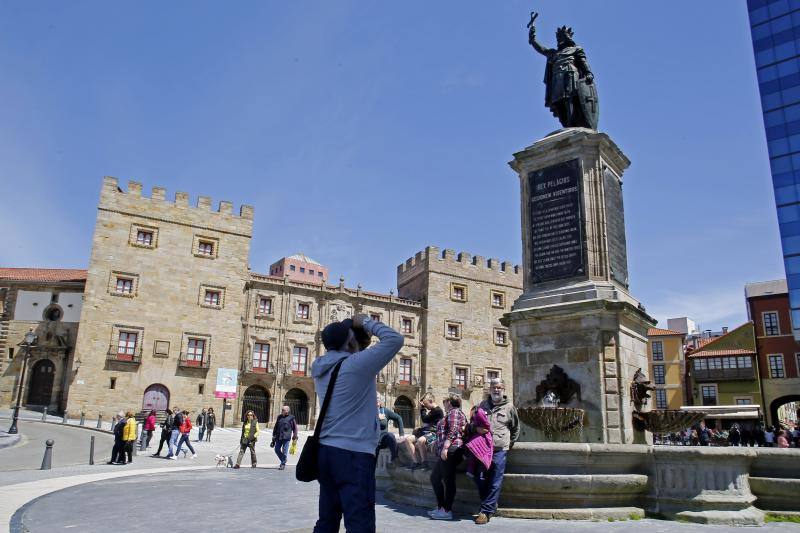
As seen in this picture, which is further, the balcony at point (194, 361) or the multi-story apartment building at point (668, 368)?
the multi-story apartment building at point (668, 368)

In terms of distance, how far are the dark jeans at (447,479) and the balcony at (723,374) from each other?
148 ft

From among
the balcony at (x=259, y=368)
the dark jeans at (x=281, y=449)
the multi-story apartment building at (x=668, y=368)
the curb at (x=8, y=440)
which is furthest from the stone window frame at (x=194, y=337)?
the multi-story apartment building at (x=668, y=368)

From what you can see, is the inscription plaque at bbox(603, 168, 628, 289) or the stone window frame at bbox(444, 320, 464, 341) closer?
the inscription plaque at bbox(603, 168, 628, 289)

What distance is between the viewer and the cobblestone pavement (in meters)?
5.93

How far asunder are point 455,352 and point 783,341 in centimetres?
2417

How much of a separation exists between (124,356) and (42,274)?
11450 millimetres

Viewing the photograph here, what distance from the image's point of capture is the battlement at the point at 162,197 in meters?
38.1

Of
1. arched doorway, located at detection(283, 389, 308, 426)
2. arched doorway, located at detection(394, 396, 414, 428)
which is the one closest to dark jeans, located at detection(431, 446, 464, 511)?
arched doorway, located at detection(283, 389, 308, 426)

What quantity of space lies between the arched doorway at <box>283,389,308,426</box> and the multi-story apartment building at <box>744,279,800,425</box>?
3333 cm

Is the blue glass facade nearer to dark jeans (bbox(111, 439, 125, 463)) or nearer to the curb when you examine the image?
dark jeans (bbox(111, 439, 125, 463))

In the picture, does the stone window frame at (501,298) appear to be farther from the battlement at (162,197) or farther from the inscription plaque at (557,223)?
the inscription plaque at (557,223)


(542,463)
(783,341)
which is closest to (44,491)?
(542,463)

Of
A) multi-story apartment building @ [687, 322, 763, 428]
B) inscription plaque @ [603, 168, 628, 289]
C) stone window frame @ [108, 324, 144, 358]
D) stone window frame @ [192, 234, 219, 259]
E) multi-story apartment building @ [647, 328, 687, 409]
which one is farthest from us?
multi-story apartment building @ [647, 328, 687, 409]

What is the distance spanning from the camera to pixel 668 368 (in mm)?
50531
